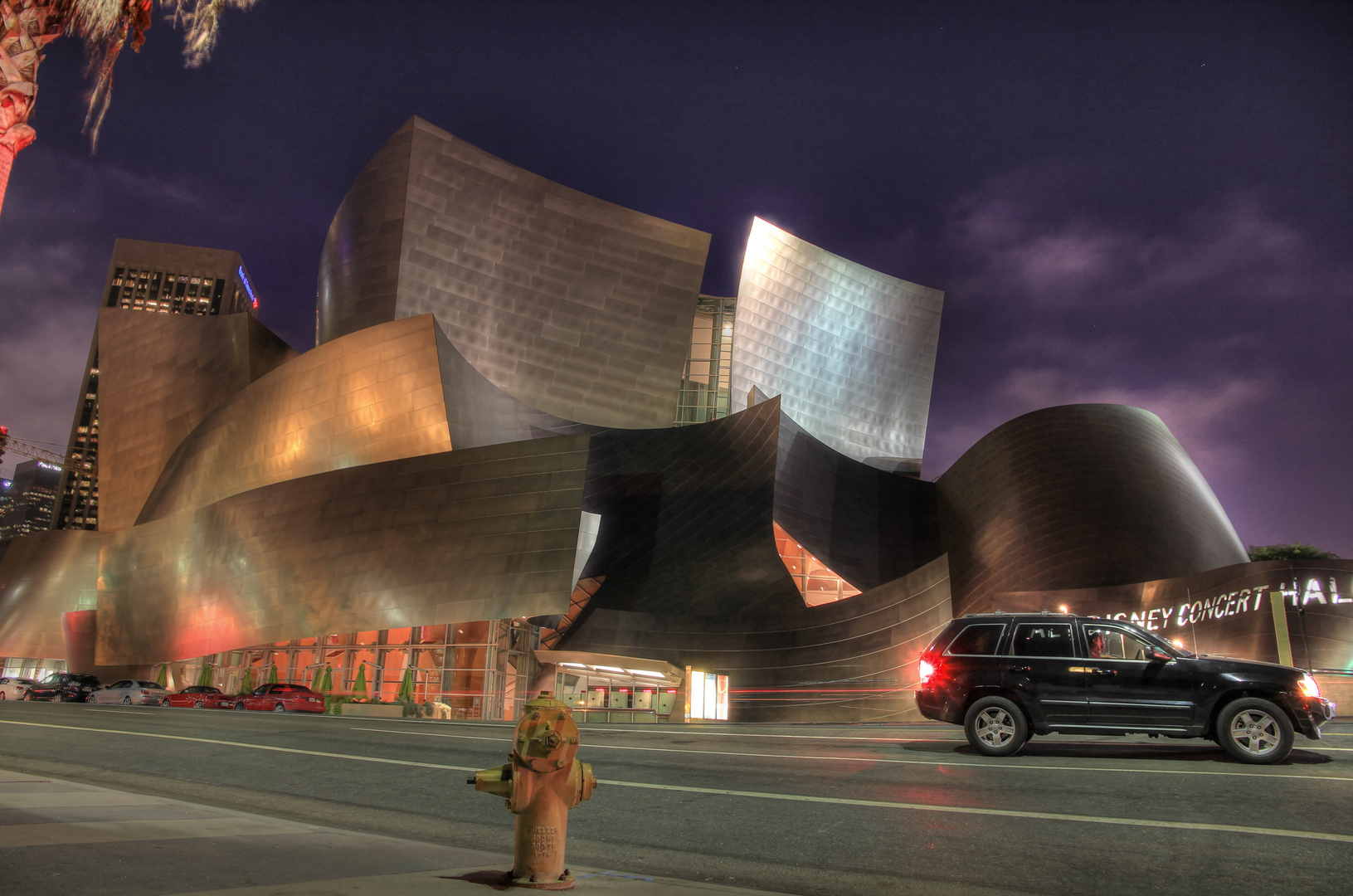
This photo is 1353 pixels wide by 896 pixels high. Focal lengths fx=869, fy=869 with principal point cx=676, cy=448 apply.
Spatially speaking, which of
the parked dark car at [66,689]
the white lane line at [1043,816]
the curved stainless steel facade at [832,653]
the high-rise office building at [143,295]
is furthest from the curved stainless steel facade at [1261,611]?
the high-rise office building at [143,295]

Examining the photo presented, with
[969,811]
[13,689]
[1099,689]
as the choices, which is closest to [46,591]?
[13,689]

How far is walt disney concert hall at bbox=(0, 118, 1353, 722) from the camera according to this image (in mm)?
28781

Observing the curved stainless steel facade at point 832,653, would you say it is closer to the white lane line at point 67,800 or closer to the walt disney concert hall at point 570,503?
the walt disney concert hall at point 570,503

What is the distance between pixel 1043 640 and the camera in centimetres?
977

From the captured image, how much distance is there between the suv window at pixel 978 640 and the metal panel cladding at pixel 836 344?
38491 millimetres

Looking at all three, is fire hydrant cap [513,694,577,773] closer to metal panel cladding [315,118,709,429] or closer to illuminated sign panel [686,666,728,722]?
illuminated sign panel [686,666,728,722]

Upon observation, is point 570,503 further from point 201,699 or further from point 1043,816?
point 1043,816

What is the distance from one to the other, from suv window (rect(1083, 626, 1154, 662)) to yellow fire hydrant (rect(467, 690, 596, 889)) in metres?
7.26

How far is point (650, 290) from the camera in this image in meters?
43.8

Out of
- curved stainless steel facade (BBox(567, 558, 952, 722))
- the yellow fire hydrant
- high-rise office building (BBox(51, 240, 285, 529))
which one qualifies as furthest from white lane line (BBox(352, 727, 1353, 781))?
high-rise office building (BBox(51, 240, 285, 529))

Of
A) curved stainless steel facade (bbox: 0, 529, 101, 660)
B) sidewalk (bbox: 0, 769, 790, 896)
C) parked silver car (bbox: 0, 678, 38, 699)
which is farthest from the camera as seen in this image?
curved stainless steel facade (bbox: 0, 529, 101, 660)

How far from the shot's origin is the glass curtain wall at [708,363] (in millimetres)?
52562

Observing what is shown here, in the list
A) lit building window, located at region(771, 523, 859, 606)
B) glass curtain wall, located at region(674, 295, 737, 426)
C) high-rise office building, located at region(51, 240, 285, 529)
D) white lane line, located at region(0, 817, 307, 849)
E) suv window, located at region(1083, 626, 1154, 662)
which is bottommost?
white lane line, located at region(0, 817, 307, 849)

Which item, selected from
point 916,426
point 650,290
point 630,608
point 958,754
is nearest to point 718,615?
point 630,608
